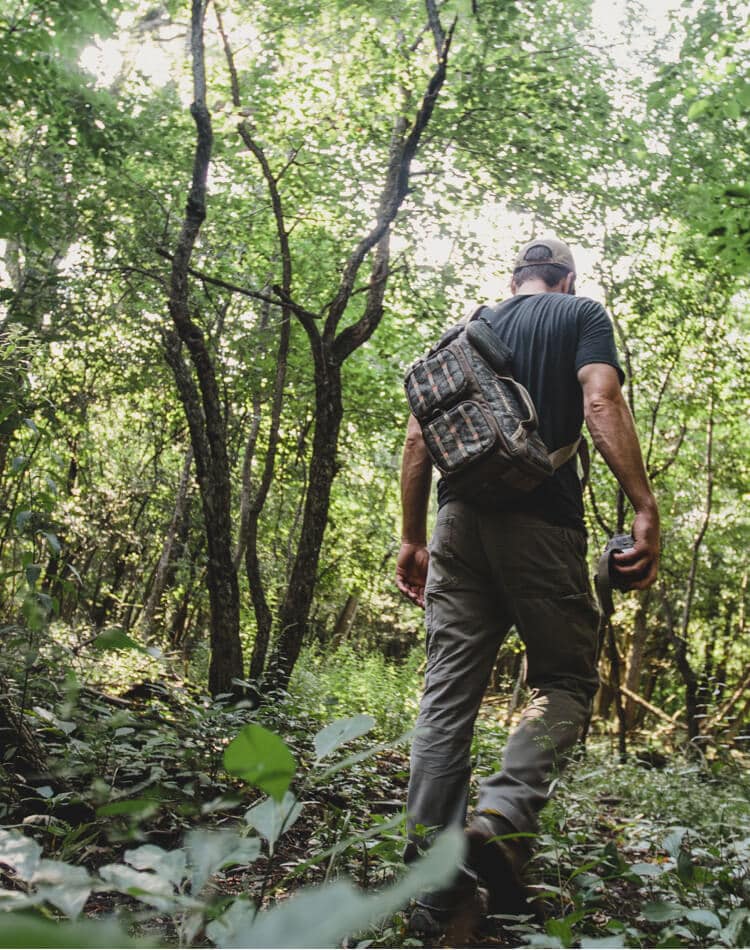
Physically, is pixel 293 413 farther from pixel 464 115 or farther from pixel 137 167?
pixel 464 115

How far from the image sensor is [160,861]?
0.80 m

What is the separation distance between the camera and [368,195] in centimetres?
873

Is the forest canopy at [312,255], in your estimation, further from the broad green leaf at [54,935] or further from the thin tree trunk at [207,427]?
the broad green leaf at [54,935]

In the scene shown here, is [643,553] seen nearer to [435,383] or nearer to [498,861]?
[435,383]

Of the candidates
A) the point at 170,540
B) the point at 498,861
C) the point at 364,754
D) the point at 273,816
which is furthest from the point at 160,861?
the point at 170,540

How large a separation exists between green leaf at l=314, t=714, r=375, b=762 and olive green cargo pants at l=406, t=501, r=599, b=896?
1693 mm

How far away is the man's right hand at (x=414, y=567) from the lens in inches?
121

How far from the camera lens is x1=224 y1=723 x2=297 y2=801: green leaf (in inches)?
22.9

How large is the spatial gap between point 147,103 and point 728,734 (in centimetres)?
1107

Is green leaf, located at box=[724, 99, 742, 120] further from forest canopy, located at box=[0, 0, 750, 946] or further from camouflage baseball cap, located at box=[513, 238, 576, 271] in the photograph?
camouflage baseball cap, located at box=[513, 238, 576, 271]

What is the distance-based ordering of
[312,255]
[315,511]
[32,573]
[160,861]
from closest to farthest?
[160,861], [32,573], [315,511], [312,255]

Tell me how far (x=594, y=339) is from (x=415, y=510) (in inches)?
38.7

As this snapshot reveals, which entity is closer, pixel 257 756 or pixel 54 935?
pixel 54 935

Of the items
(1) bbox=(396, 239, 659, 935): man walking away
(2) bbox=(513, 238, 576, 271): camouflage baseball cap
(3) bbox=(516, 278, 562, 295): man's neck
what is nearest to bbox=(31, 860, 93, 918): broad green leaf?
(1) bbox=(396, 239, 659, 935): man walking away
